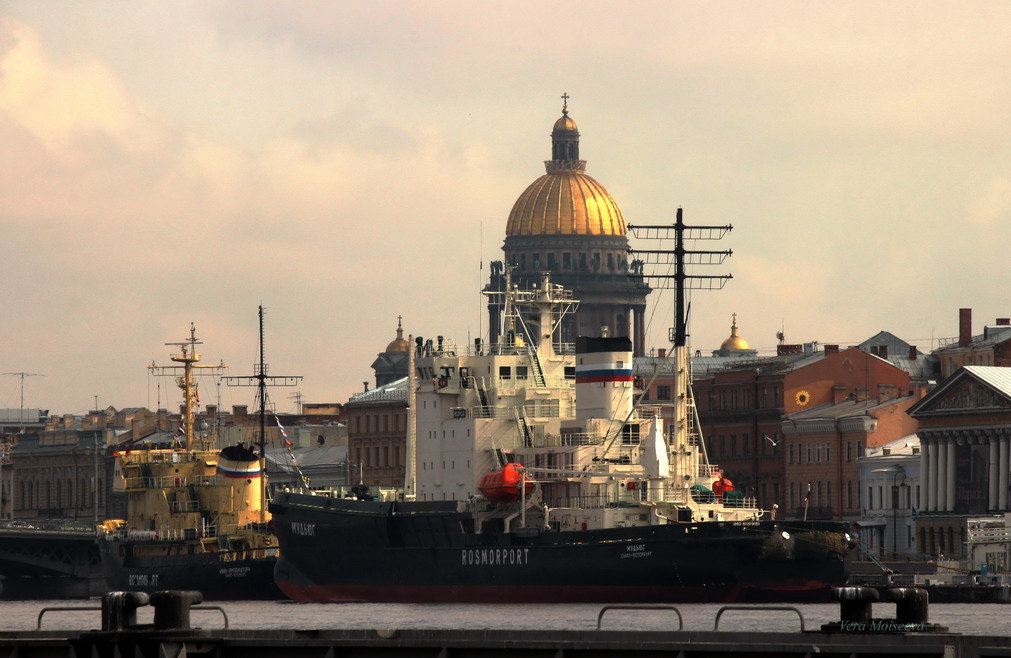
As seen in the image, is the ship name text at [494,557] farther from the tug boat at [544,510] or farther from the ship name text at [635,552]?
the ship name text at [635,552]

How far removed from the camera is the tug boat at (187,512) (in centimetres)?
10450

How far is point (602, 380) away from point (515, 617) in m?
17.8

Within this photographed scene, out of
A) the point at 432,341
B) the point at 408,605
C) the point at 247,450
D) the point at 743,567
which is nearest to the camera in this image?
the point at 743,567

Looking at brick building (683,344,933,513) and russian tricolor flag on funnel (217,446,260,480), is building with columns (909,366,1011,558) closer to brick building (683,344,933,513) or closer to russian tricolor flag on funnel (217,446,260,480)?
brick building (683,344,933,513)

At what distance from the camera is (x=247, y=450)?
105625 millimetres

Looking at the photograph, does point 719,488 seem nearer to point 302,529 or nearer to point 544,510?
point 544,510

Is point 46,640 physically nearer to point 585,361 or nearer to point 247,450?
point 585,361

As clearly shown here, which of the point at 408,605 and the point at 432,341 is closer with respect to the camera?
the point at 408,605

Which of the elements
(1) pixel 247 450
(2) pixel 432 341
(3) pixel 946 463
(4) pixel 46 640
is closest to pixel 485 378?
(2) pixel 432 341

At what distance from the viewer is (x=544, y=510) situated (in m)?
86.6

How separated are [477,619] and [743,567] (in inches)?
526

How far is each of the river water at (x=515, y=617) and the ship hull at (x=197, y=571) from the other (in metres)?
9.86

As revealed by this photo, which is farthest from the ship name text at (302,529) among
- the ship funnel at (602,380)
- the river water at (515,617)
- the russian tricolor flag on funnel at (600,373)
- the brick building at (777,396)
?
the brick building at (777,396)

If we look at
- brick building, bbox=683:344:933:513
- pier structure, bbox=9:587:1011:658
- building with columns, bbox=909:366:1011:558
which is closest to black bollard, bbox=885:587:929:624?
pier structure, bbox=9:587:1011:658
